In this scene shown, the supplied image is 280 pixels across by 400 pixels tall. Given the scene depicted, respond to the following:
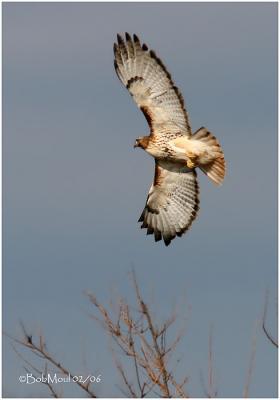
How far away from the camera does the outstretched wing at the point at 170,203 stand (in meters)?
13.3

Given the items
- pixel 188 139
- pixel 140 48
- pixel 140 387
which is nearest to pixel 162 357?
pixel 140 387

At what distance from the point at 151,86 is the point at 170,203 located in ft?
5.98

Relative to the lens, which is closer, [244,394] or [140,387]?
[244,394]

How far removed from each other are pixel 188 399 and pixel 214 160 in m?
5.74

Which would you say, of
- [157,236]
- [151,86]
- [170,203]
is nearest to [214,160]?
[151,86]

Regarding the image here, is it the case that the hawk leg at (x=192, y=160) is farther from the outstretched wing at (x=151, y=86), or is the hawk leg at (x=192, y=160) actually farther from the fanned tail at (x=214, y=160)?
the outstretched wing at (x=151, y=86)

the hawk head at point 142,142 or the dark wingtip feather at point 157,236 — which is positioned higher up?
the hawk head at point 142,142

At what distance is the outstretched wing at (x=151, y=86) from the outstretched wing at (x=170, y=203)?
75 cm

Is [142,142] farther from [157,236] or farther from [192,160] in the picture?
[157,236]

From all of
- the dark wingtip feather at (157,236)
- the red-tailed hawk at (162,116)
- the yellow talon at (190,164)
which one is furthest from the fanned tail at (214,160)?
the dark wingtip feather at (157,236)

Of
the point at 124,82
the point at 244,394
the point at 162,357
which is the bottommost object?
the point at 244,394

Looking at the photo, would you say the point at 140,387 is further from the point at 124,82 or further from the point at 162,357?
the point at 124,82

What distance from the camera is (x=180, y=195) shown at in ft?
44.4

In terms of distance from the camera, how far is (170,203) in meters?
13.6
